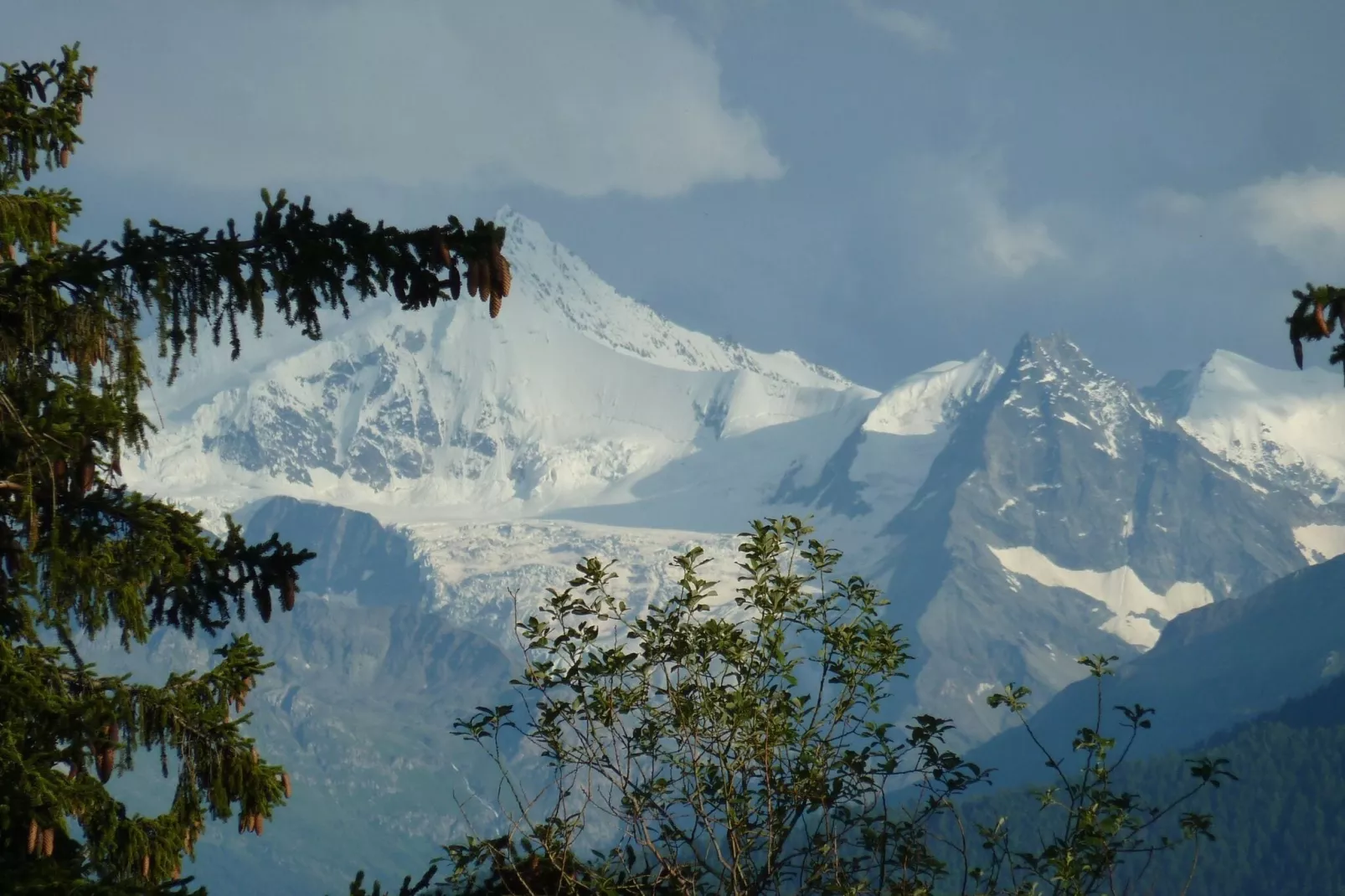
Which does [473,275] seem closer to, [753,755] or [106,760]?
[106,760]

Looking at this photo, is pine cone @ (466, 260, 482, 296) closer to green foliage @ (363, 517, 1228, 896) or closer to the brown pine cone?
the brown pine cone

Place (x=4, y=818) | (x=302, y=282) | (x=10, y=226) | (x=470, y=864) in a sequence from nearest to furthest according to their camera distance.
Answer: (x=4, y=818)
(x=302, y=282)
(x=10, y=226)
(x=470, y=864)

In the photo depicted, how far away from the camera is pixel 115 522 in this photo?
1236 centimetres

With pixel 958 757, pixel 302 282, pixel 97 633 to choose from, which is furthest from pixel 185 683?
pixel 958 757

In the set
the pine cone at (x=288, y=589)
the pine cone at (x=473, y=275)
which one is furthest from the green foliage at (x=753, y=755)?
the pine cone at (x=473, y=275)

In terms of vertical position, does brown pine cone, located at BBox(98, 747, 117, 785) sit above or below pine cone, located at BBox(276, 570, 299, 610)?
below

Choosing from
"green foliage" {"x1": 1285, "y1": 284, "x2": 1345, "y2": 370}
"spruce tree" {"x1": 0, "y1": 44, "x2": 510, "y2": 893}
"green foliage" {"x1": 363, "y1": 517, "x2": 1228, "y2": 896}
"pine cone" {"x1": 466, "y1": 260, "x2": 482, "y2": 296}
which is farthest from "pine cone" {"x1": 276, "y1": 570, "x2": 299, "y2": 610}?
"green foliage" {"x1": 1285, "y1": 284, "x2": 1345, "y2": 370}

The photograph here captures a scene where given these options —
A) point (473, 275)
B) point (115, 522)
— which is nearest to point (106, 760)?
point (115, 522)

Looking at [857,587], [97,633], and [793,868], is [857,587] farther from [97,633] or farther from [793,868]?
[97,633]

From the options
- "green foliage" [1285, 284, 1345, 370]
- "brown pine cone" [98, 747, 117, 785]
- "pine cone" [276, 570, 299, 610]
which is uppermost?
"green foliage" [1285, 284, 1345, 370]

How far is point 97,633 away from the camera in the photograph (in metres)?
13.0

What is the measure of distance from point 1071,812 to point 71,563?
444 inches

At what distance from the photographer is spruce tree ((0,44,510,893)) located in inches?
447

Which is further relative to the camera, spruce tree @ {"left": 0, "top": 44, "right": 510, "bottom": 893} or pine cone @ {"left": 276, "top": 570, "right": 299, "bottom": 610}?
pine cone @ {"left": 276, "top": 570, "right": 299, "bottom": 610}
